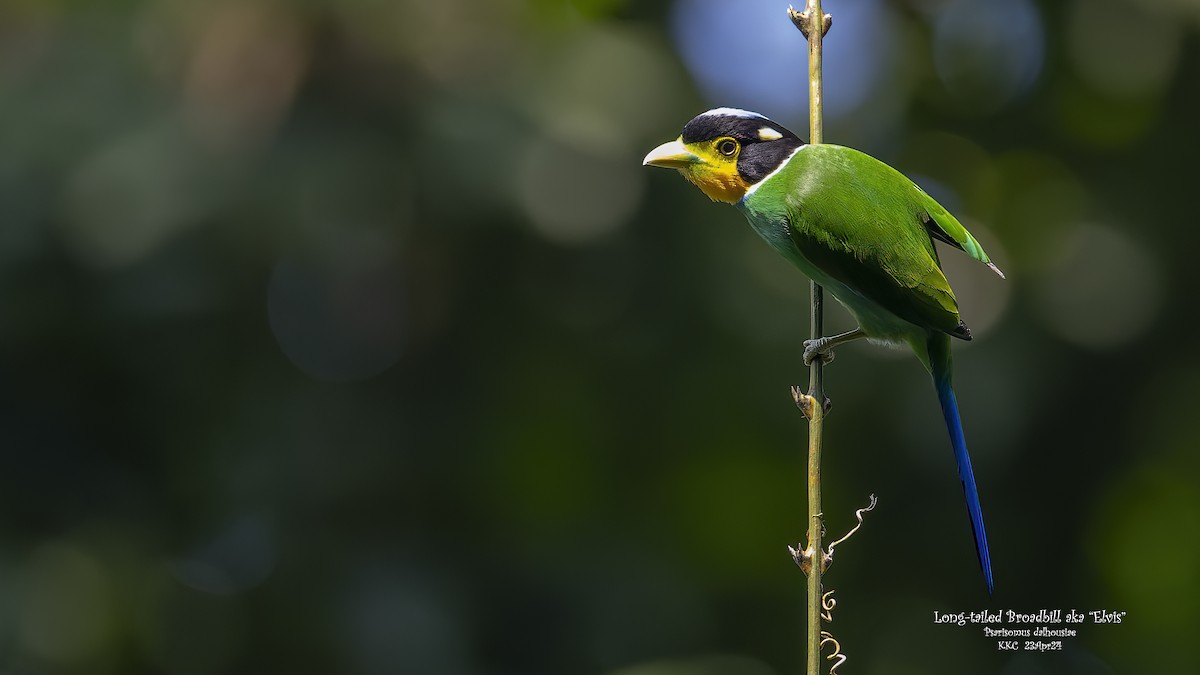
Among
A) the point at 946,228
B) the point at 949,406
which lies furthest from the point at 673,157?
the point at 949,406

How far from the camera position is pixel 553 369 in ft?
13.4

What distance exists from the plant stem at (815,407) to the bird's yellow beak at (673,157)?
24 cm

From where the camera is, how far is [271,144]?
3396 millimetres

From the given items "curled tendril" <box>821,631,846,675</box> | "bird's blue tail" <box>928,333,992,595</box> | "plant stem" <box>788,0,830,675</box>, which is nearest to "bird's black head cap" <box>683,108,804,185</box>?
"plant stem" <box>788,0,830,675</box>

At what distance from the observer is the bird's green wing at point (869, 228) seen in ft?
5.87

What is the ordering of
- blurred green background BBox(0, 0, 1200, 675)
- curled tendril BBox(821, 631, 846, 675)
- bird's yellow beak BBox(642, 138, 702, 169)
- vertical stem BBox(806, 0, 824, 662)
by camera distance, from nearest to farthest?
vertical stem BBox(806, 0, 824, 662) < curled tendril BBox(821, 631, 846, 675) < bird's yellow beak BBox(642, 138, 702, 169) < blurred green background BBox(0, 0, 1200, 675)

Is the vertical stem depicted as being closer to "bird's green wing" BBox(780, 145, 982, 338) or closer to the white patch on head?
"bird's green wing" BBox(780, 145, 982, 338)

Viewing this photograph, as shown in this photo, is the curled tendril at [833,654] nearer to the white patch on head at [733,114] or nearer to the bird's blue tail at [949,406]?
the bird's blue tail at [949,406]

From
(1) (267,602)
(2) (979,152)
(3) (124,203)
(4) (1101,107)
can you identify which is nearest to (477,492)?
(1) (267,602)

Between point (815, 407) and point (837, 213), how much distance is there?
1.21 feet

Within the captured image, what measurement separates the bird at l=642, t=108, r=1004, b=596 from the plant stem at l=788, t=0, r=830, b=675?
0.06m

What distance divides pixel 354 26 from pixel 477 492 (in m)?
1.54

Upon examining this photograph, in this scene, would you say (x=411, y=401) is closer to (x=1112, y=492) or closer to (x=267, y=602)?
(x=267, y=602)

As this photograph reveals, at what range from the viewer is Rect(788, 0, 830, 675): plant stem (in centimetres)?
138
